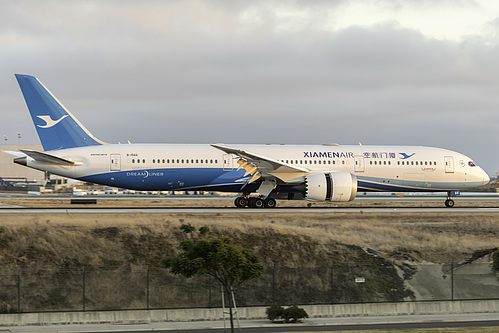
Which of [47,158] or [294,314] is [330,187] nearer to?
[294,314]

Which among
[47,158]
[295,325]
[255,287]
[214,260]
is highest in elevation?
[47,158]

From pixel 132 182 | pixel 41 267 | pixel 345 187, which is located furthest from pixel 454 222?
pixel 41 267

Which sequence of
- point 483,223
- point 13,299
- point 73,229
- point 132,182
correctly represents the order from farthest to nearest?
point 132,182 → point 483,223 → point 73,229 → point 13,299

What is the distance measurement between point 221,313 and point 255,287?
2.57 metres

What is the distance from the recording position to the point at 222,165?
38.8m

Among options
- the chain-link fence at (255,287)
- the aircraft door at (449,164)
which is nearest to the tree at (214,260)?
the chain-link fence at (255,287)

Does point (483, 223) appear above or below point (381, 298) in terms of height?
above

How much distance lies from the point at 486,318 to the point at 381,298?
4550 millimetres

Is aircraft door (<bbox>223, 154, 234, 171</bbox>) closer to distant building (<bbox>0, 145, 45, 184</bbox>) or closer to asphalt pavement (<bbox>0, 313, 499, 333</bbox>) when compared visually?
asphalt pavement (<bbox>0, 313, 499, 333</bbox>)

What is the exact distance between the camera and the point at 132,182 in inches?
1508

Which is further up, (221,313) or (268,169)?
(268,169)

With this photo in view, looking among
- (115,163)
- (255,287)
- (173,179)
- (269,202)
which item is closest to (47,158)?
(115,163)

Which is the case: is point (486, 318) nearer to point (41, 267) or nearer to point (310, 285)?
point (310, 285)

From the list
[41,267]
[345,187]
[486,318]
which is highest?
[345,187]
